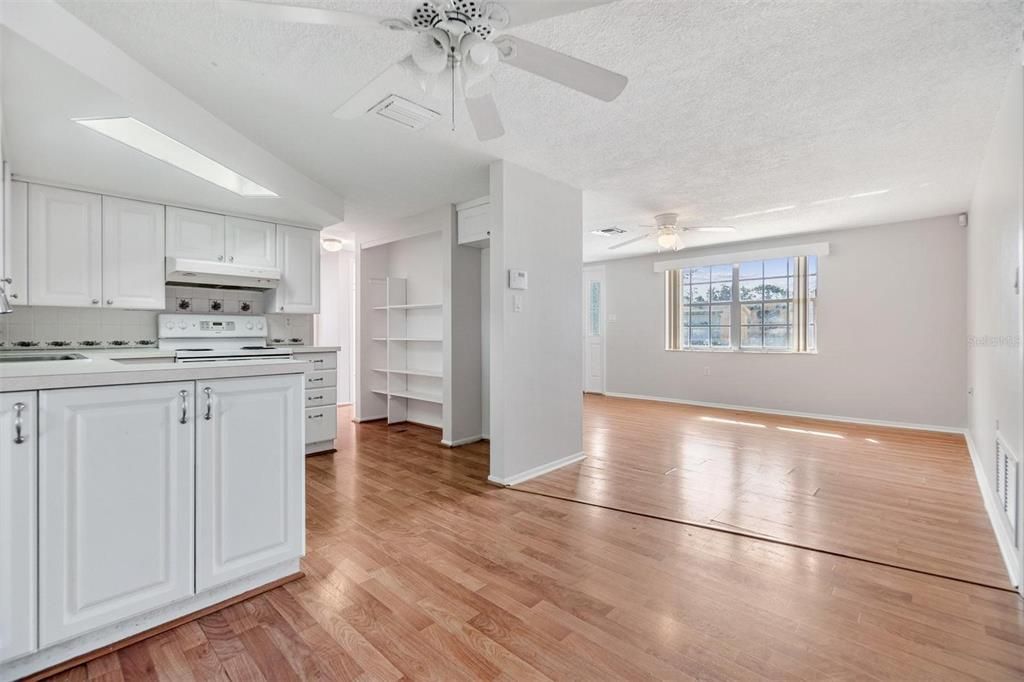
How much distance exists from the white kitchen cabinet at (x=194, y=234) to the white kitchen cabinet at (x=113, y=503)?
2.79m

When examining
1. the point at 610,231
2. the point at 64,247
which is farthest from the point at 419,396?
the point at 64,247

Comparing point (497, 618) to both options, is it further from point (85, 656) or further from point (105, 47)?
point (105, 47)

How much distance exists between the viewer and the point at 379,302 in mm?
5801

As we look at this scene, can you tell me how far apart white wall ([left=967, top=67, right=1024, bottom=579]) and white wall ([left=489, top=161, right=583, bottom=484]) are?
8.32 ft

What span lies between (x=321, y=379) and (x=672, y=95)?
12.1 ft

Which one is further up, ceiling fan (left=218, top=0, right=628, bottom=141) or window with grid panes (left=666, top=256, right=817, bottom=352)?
ceiling fan (left=218, top=0, right=628, bottom=141)

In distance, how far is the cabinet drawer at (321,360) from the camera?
14.3ft

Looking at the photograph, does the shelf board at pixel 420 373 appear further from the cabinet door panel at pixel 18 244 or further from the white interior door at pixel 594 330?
the white interior door at pixel 594 330

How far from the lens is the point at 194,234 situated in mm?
3869

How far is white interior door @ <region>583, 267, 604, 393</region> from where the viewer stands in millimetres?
8031

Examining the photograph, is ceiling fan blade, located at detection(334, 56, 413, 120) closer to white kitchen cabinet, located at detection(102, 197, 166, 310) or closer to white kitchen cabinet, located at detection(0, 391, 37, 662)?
white kitchen cabinet, located at detection(0, 391, 37, 662)

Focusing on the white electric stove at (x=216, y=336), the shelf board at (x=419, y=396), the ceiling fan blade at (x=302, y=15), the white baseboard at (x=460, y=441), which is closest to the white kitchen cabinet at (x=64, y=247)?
the white electric stove at (x=216, y=336)

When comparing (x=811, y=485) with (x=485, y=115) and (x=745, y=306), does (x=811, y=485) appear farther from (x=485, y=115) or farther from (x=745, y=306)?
(x=745, y=306)

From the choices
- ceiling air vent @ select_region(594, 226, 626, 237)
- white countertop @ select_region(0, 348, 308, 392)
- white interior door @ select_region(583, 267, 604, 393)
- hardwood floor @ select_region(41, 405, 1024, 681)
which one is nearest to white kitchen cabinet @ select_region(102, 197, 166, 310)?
white countertop @ select_region(0, 348, 308, 392)
